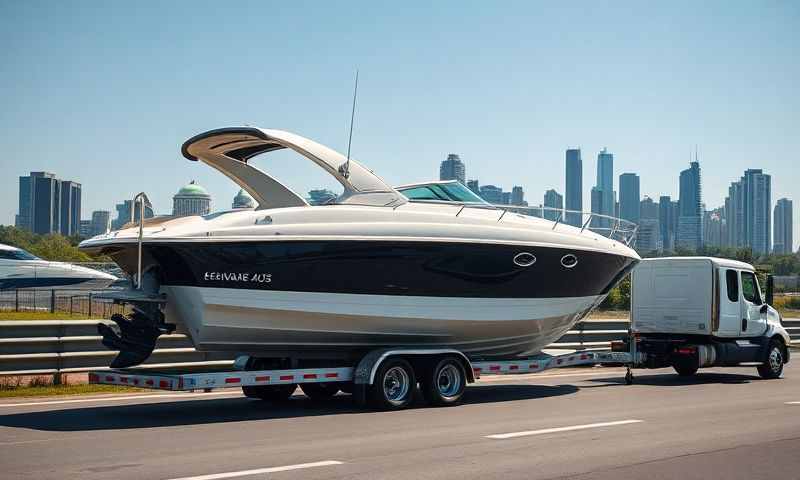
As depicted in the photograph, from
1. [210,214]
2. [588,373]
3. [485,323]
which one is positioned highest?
[210,214]

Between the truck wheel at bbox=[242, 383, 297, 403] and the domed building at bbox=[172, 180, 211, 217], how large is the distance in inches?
112

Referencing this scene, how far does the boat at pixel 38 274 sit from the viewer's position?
44.3 metres

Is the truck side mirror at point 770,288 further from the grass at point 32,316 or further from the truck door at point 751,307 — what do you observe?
the grass at point 32,316

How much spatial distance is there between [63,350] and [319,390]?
4204 millimetres

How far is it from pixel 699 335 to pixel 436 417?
8053mm

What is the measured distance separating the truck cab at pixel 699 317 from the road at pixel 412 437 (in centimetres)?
266

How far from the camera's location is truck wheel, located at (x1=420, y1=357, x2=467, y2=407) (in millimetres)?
13266

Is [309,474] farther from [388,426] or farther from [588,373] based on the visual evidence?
[588,373]

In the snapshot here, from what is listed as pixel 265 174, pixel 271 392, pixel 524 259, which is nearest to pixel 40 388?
pixel 271 392

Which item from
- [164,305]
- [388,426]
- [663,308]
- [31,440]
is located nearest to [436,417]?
[388,426]

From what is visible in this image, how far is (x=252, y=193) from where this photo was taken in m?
13.2

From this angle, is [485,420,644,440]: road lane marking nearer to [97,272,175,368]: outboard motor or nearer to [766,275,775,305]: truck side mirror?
[97,272,175,368]: outboard motor

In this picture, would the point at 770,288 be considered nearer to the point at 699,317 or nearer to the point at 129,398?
the point at 699,317

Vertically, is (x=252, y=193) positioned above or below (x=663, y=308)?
above
